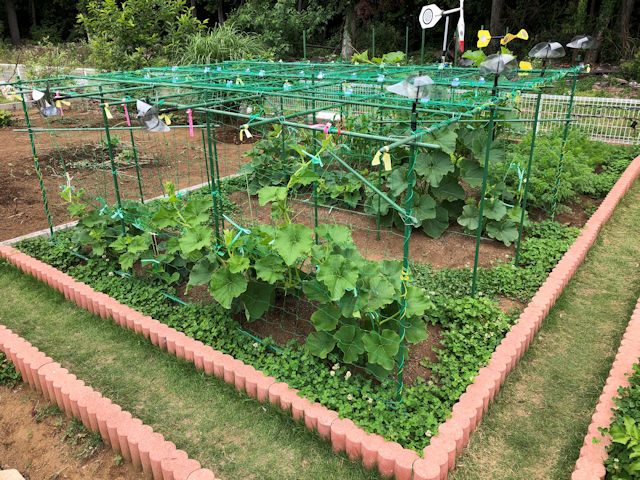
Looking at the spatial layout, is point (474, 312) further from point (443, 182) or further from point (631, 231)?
point (631, 231)

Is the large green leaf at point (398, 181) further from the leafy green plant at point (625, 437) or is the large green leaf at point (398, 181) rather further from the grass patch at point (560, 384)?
the leafy green plant at point (625, 437)

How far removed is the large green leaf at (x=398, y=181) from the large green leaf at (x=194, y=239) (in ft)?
7.50

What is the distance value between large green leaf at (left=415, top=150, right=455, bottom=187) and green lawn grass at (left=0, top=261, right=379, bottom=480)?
2944 mm

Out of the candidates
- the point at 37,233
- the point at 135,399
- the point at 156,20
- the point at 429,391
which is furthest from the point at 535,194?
the point at 156,20

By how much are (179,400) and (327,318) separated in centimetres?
114

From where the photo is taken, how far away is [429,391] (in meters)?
3.29

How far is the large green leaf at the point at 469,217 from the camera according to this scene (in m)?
5.31

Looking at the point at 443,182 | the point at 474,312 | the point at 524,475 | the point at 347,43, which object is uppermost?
the point at 347,43

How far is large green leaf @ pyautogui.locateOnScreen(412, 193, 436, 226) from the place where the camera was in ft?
17.5

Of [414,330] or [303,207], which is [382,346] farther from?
[303,207]

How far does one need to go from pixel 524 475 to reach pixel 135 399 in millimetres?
2479

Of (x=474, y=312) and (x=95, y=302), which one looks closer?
(x=474, y=312)

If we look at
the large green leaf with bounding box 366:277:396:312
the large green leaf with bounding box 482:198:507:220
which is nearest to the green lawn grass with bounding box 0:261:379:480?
the large green leaf with bounding box 366:277:396:312

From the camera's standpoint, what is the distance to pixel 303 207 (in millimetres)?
6277
